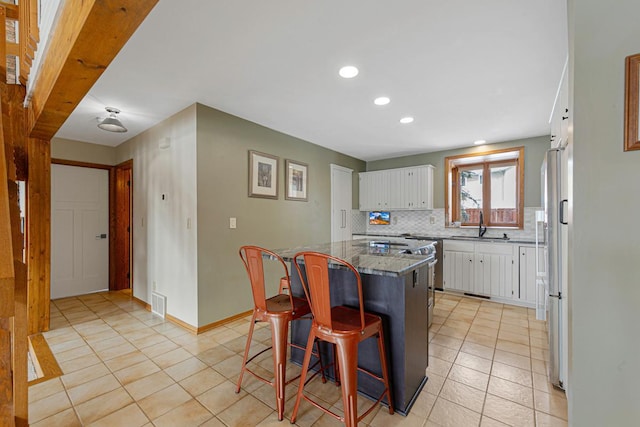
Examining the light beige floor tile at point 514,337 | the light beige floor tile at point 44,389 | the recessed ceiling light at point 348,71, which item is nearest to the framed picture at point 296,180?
the recessed ceiling light at point 348,71

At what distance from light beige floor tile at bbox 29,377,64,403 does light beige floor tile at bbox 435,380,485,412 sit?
2.78 meters

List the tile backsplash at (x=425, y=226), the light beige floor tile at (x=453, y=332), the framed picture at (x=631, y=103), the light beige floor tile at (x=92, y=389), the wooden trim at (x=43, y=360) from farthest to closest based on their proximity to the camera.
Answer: the tile backsplash at (x=425, y=226) → the light beige floor tile at (x=453, y=332) → the wooden trim at (x=43, y=360) → the light beige floor tile at (x=92, y=389) → the framed picture at (x=631, y=103)

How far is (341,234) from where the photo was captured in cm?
530

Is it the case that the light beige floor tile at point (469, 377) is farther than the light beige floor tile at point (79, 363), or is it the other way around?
the light beige floor tile at point (79, 363)

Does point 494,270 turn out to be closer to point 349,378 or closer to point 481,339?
point 481,339

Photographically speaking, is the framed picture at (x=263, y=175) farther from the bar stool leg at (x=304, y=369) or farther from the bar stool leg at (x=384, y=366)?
the bar stool leg at (x=384, y=366)

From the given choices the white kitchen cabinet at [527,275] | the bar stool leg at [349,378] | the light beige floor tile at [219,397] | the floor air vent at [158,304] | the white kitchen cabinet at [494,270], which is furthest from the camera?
the white kitchen cabinet at [494,270]

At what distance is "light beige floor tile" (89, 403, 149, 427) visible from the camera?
1.70 meters

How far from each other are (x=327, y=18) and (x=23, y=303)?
2.12m

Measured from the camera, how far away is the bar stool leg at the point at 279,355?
5.65 ft

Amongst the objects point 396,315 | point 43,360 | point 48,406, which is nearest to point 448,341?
point 396,315

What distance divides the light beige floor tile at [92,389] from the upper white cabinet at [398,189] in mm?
4578

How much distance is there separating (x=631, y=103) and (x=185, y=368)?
10.00ft

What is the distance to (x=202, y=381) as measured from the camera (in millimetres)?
2129
